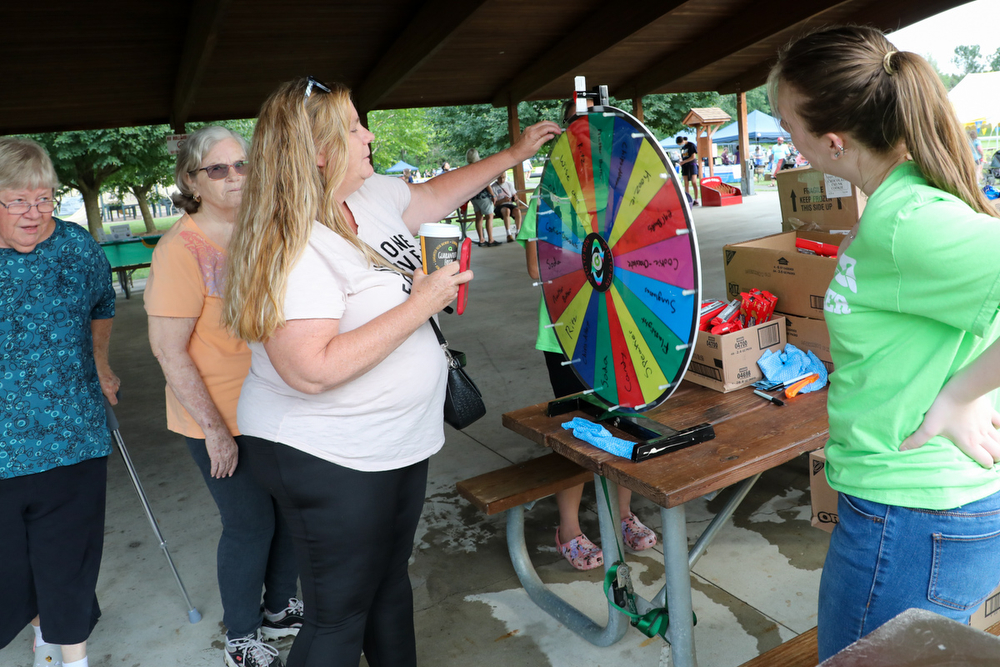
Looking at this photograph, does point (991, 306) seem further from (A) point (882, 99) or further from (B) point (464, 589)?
(B) point (464, 589)

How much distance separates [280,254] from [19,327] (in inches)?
37.3

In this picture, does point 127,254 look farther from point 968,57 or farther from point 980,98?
point 968,57

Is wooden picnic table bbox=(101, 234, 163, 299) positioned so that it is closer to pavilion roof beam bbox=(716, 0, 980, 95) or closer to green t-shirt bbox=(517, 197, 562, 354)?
pavilion roof beam bbox=(716, 0, 980, 95)

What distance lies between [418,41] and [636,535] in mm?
7763

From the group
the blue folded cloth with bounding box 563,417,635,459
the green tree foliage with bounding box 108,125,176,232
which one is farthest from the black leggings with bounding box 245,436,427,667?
the green tree foliage with bounding box 108,125,176,232

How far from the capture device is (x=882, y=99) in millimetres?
949

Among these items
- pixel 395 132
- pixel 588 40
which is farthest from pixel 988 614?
pixel 395 132

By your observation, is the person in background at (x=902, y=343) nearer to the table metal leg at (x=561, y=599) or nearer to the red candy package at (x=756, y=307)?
the table metal leg at (x=561, y=599)

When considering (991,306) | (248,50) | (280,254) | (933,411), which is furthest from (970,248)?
(248,50)

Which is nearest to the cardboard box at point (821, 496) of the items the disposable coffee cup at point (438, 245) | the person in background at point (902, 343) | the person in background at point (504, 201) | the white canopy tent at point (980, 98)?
the person in background at point (902, 343)

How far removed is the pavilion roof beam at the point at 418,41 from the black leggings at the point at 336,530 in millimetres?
7241

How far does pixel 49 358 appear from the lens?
6.14ft

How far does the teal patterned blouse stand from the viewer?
1.81 metres

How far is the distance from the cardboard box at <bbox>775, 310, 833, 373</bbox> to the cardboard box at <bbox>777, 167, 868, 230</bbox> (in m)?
0.58
